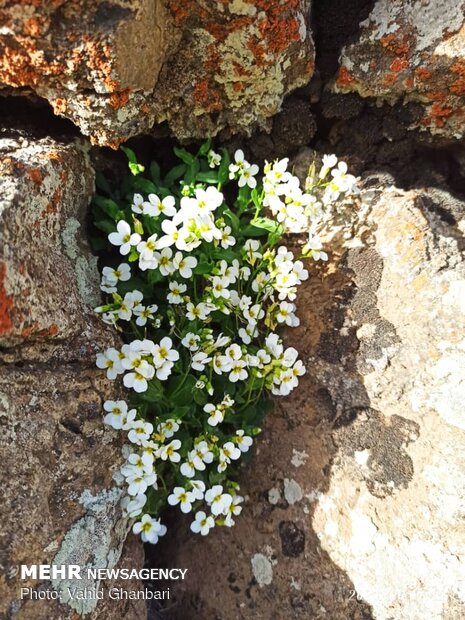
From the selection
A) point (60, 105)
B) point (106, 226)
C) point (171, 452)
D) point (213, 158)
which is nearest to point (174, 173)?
point (213, 158)

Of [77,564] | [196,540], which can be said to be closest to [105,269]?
[77,564]

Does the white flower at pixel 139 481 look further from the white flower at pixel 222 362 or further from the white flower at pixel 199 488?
the white flower at pixel 222 362

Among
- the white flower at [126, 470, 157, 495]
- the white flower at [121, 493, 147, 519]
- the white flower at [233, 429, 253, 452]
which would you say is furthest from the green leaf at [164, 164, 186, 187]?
the white flower at [121, 493, 147, 519]

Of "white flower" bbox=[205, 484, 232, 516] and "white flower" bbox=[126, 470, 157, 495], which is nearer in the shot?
"white flower" bbox=[126, 470, 157, 495]

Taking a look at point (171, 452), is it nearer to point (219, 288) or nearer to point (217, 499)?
point (217, 499)

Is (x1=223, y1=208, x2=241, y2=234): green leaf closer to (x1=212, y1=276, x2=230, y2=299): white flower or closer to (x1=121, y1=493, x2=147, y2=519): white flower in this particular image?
(x1=212, y1=276, x2=230, y2=299): white flower

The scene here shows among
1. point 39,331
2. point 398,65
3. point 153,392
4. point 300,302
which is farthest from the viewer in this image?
point 300,302

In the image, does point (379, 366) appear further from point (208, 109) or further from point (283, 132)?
point (208, 109)
